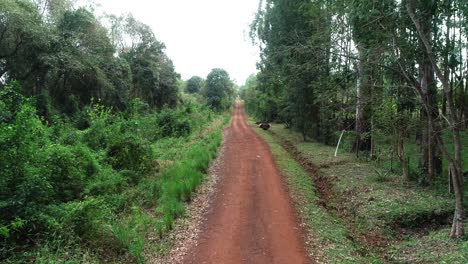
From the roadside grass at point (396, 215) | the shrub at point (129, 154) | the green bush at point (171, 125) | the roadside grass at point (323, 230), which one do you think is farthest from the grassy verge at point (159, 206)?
the green bush at point (171, 125)

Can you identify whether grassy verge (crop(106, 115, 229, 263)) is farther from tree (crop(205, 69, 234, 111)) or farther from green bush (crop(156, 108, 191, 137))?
tree (crop(205, 69, 234, 111))

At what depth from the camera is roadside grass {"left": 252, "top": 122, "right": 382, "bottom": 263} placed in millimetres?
6414

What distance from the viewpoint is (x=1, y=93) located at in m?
8.87

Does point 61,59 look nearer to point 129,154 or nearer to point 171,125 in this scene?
point 171,125

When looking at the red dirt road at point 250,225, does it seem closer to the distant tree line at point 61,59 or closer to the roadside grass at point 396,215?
the roadside grass at point 396,215

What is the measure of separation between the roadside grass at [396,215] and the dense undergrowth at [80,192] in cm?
446

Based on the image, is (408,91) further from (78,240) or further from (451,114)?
(78,240)

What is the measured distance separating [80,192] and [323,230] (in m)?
6.00

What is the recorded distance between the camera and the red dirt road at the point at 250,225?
633 centimetres

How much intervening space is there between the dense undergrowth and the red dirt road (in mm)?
982

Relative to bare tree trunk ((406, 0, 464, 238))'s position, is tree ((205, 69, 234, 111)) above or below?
above

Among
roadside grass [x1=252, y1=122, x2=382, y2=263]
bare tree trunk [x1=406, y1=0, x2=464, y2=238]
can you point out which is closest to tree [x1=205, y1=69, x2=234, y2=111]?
roadside grass [x1=252, y1=122, x2=382, y2=263]

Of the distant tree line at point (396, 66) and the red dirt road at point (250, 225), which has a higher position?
the distant tree line at point (396, 66)

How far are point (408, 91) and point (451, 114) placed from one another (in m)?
4.69
